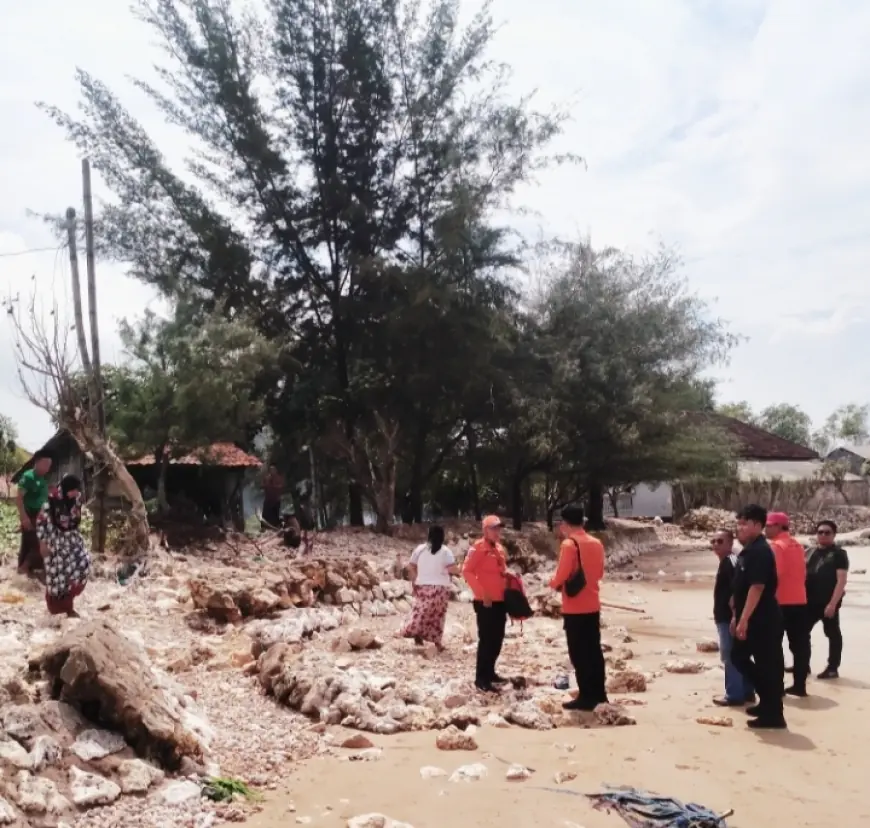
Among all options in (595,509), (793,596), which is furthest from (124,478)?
(595,509)

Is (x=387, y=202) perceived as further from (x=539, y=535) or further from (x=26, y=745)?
(x=26, y=745)

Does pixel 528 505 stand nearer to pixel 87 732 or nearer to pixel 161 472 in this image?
pixel 161 472

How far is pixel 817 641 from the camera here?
11281 millimetres

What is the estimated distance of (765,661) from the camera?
678cm

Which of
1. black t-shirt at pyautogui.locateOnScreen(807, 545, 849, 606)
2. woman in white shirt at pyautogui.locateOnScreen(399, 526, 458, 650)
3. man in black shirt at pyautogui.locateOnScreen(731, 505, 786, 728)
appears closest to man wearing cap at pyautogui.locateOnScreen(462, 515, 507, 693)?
woman in white shirt at pyautogui.locateOnScreen(399, 526, 458, 650)

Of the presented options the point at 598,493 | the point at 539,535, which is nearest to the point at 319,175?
the point at 539,535

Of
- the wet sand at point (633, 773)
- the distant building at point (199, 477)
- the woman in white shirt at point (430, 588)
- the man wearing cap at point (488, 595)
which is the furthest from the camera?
the distant building at point (199, 477)

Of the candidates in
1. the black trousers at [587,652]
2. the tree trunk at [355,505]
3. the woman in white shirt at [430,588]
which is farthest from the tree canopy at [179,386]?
the black trousers at [587,652]

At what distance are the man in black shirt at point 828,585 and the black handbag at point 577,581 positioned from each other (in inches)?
101

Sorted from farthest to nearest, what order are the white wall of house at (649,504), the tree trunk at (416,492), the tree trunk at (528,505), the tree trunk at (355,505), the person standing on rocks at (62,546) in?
the white wall of house at (649,504) → the tree trunk at (528,505) → the tree trunk at (416,492) → the tree trunk at (355,505) → the person standing on rocks at (62,546)

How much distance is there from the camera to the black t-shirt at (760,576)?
677 centimetres

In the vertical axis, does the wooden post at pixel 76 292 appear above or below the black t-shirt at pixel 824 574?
above

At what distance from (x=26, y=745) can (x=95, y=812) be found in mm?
660

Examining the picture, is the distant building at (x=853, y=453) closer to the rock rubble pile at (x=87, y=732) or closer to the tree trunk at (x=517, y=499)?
the tree trunk at (x=517, y=499)
